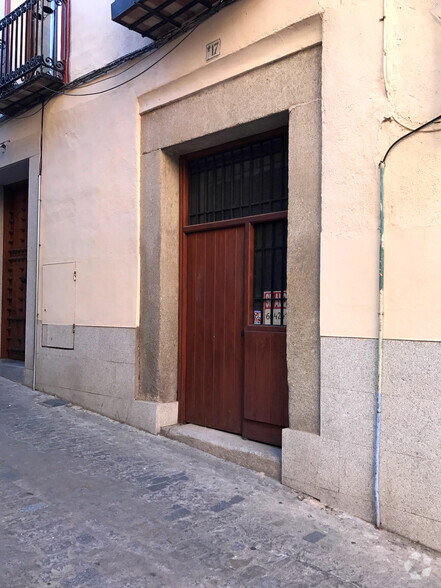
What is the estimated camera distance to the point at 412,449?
3.84 metres

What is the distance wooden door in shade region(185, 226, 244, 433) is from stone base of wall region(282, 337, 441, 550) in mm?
1222

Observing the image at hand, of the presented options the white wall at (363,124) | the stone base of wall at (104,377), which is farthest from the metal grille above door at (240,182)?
the stone base of wall at (104,377)

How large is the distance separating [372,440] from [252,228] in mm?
2454

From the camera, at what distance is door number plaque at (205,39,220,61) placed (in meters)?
5.52

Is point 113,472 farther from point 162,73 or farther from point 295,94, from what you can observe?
point 162,73

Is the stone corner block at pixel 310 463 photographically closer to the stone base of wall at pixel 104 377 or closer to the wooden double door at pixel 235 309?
the wooden double door at pixel 235 309

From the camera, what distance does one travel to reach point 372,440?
4090 mm

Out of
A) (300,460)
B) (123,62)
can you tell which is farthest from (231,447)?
(123,62)

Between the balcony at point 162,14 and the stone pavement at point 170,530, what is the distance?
4496 millimetres

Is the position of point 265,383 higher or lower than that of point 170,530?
higher

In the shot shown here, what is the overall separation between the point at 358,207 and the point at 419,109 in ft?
2.69

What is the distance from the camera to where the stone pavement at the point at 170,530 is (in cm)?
332

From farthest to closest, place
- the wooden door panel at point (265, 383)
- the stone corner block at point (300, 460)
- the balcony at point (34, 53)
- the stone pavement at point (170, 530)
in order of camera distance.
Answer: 1. the balcony at point (34, 53)
2. the wooden door panel at point (265, 383)
3. the stone corner block at point (300, 460)
4. the stone pavement at point (170, 530)

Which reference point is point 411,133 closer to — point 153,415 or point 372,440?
point 372,440
